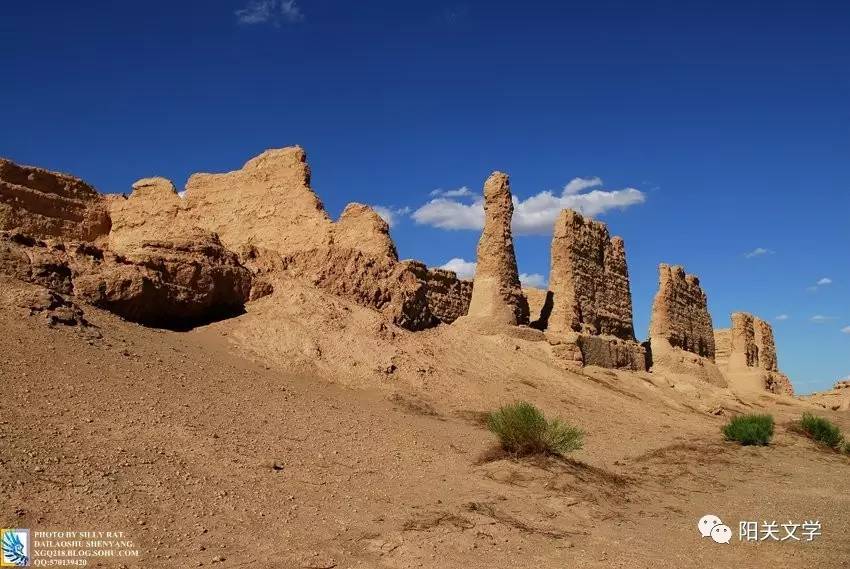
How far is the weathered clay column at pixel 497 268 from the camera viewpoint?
22.3 metres

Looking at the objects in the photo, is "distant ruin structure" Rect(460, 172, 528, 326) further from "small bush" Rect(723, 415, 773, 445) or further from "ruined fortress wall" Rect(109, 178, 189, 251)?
"ruined fortress wall" Rect(109, 178, 189, 251)

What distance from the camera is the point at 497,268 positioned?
22.9m

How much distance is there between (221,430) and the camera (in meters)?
8.71

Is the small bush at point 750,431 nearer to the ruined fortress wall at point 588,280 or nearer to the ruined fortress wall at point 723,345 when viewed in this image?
the ruined fortress wall at point 588,280

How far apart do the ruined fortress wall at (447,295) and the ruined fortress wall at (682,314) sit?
450 inches

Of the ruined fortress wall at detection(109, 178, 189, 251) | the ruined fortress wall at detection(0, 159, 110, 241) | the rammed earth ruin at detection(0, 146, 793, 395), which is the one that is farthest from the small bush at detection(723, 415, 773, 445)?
the ruined fortress wall at detection(0, 159, 110, 241)

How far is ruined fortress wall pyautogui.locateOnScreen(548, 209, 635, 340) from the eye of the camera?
24.8 metres

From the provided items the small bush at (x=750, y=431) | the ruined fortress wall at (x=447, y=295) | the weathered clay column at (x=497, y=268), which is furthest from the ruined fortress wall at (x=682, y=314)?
the small bush at (x=750, y=431)

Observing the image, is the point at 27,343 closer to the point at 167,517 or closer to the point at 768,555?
the point at 167,517

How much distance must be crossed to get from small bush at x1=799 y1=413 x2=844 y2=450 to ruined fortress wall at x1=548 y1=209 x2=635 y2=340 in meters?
8.05

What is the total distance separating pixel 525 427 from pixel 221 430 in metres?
4.65

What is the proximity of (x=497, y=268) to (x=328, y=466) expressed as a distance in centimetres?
1516

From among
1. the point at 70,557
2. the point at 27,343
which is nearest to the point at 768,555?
the point at 70,557

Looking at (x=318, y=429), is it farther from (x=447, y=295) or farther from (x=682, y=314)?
(x=682, y=314)
